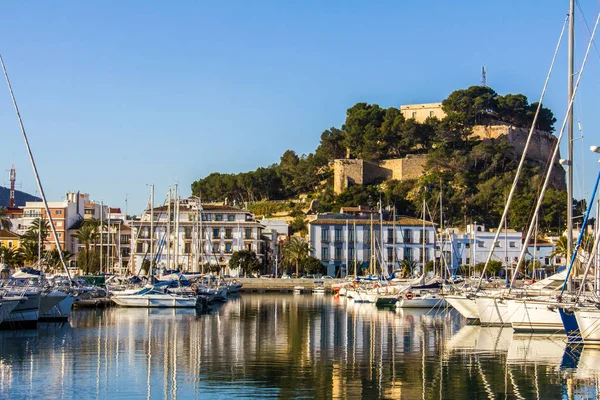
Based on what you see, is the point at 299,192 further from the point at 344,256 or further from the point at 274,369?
the point at 274,369

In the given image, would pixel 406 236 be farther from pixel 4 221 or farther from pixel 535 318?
pixel 535 318

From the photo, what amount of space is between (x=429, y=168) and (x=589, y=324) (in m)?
87.4

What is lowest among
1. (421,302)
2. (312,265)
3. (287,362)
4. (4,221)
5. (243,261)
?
(287,362)

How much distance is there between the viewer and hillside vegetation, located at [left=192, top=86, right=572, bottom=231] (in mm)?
103562

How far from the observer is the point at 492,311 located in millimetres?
34375

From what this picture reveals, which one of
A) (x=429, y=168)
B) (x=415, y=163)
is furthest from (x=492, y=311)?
(x=415, y=163)

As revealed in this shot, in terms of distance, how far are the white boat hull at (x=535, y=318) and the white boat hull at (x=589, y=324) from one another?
381 centimetres

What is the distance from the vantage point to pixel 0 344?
29.1 metres

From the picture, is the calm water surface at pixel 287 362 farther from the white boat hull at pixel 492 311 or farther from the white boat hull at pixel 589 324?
the white boat hull at pixel 492 311

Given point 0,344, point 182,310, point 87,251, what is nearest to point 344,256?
point 87,251

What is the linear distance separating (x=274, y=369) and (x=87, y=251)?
65007 millimetres

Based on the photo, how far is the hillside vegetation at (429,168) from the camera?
340ft

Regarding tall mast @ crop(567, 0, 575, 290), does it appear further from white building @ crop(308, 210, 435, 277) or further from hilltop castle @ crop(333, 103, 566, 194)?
hilltop castle @ crop(333, 103, 566, 194)

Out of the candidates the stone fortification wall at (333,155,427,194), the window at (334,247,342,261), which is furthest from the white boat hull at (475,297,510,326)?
the stone fortification wall at (333,155,427,194)
